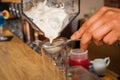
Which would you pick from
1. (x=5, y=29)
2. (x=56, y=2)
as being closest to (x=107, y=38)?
(x=56, y=2)

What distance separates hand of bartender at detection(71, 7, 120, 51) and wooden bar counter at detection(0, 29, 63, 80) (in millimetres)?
234

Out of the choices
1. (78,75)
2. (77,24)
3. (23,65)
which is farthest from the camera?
(77,24)

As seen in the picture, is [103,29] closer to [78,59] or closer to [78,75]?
[78,75]

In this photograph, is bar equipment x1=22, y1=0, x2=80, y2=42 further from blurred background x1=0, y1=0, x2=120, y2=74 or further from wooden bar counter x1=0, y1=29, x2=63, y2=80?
blurred background x1=0, y1=0, x2=120, y2=74

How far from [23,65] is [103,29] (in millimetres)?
610

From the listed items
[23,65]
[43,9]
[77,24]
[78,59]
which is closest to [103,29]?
[43,9]

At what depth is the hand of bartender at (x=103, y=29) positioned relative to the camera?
1.66 feet

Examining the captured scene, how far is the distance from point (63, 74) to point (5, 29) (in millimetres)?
1132

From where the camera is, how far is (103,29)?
0.51 meters

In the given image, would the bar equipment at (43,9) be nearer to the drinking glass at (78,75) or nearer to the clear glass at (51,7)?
the clear glass at (51,7)

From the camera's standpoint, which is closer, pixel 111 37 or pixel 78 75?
pixel 111 37

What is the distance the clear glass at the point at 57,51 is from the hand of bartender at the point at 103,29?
5.2 inches

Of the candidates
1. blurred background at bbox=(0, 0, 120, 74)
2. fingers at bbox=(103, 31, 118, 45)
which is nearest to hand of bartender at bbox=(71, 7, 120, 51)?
fingers at bbox=(103, 31, 118, 45)

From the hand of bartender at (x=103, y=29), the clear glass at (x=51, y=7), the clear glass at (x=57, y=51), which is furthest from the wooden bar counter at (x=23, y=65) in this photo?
the hand of bartender at (x=103, y=29)
